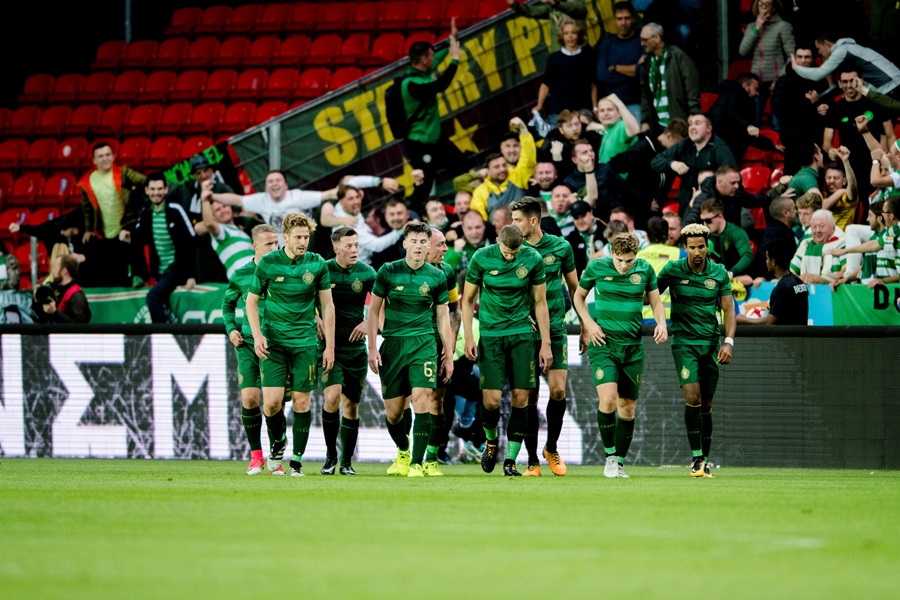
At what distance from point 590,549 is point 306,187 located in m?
12.1

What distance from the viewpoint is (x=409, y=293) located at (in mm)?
11234

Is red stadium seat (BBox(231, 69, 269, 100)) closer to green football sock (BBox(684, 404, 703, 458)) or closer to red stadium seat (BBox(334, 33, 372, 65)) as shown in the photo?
red stadium seat (BBox(334, 33, 372, 65))

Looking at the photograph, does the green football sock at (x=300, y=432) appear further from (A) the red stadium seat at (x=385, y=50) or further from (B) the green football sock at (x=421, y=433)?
(A) the red stadium seat at (x=385, y=50)

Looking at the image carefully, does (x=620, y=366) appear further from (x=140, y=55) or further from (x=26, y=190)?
(x=140, y=55)

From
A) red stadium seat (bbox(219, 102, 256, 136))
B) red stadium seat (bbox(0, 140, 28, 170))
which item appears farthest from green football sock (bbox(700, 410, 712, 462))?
red stadium seat (bbox(0, 140, 28, 170))

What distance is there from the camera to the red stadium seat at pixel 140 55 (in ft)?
76.8

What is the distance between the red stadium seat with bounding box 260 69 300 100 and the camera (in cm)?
2150

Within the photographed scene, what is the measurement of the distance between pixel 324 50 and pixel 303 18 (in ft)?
4.55

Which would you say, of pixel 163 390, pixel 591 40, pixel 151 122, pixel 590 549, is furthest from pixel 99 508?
pixel 151 122

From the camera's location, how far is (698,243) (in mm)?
11367

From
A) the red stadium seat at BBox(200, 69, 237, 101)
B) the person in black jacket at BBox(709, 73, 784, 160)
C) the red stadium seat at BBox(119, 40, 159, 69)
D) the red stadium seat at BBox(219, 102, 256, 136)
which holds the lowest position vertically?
the person in black jacket at BBox(709, 73, 784, 160)

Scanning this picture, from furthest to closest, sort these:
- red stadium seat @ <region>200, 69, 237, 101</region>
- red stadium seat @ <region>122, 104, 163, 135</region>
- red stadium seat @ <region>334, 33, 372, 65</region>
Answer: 1. red stadium seat @ <region>200, 69, 237, 101</region>
2. red stadium seat @ <region>122, 104, 163, 135</region>
3. red stadium seat @ <region>334, 33, 372, 65</region>

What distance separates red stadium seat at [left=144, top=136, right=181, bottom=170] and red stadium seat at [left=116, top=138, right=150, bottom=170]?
0.10 meters

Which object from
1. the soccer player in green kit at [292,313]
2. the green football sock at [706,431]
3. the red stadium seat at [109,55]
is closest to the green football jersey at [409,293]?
the soccer player in green kit at [292,313]
